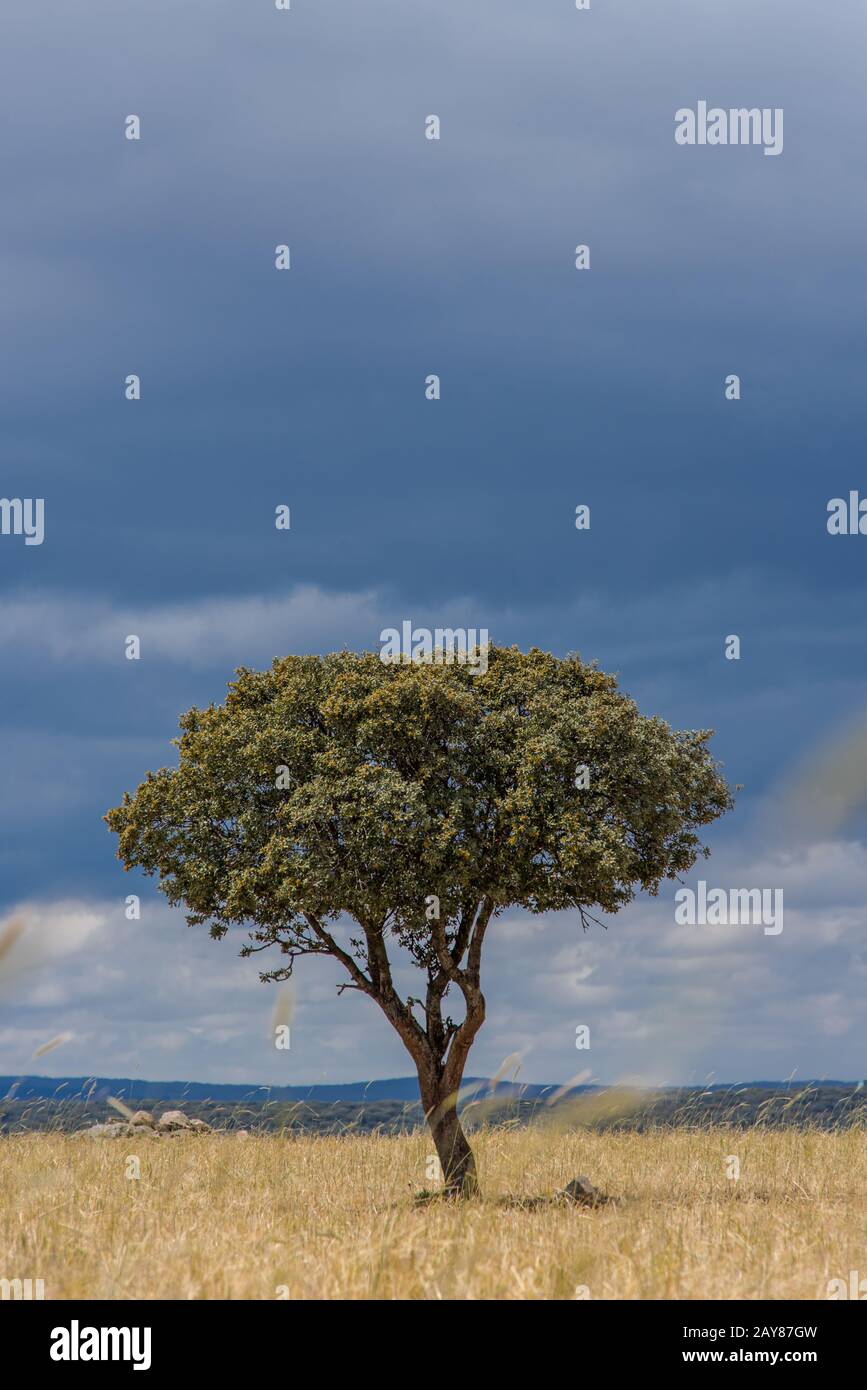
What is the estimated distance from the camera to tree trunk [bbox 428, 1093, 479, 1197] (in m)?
25.7

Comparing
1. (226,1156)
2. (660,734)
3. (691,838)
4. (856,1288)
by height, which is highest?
(660,734)

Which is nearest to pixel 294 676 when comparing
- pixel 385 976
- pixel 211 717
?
pixel 211 717

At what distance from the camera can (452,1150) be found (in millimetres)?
25938

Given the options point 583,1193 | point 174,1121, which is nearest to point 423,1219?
point 583,1193

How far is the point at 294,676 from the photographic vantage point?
27.0 m

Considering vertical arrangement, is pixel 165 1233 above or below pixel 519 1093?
below

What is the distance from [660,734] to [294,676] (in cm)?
848

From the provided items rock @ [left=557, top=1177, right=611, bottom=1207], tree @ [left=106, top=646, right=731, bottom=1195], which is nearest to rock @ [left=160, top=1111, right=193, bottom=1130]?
tree @ [left=106, top=646, right=731, bottom=1195]

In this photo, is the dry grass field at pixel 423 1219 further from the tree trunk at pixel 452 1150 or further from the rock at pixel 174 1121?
the rock at pixel 174 1121

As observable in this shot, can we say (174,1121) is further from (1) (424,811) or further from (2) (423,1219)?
(2) (423,1219)

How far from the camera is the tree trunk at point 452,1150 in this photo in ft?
84.3

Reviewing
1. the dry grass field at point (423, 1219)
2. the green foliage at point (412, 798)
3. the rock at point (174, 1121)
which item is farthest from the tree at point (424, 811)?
the rock at point (174, 1121)
